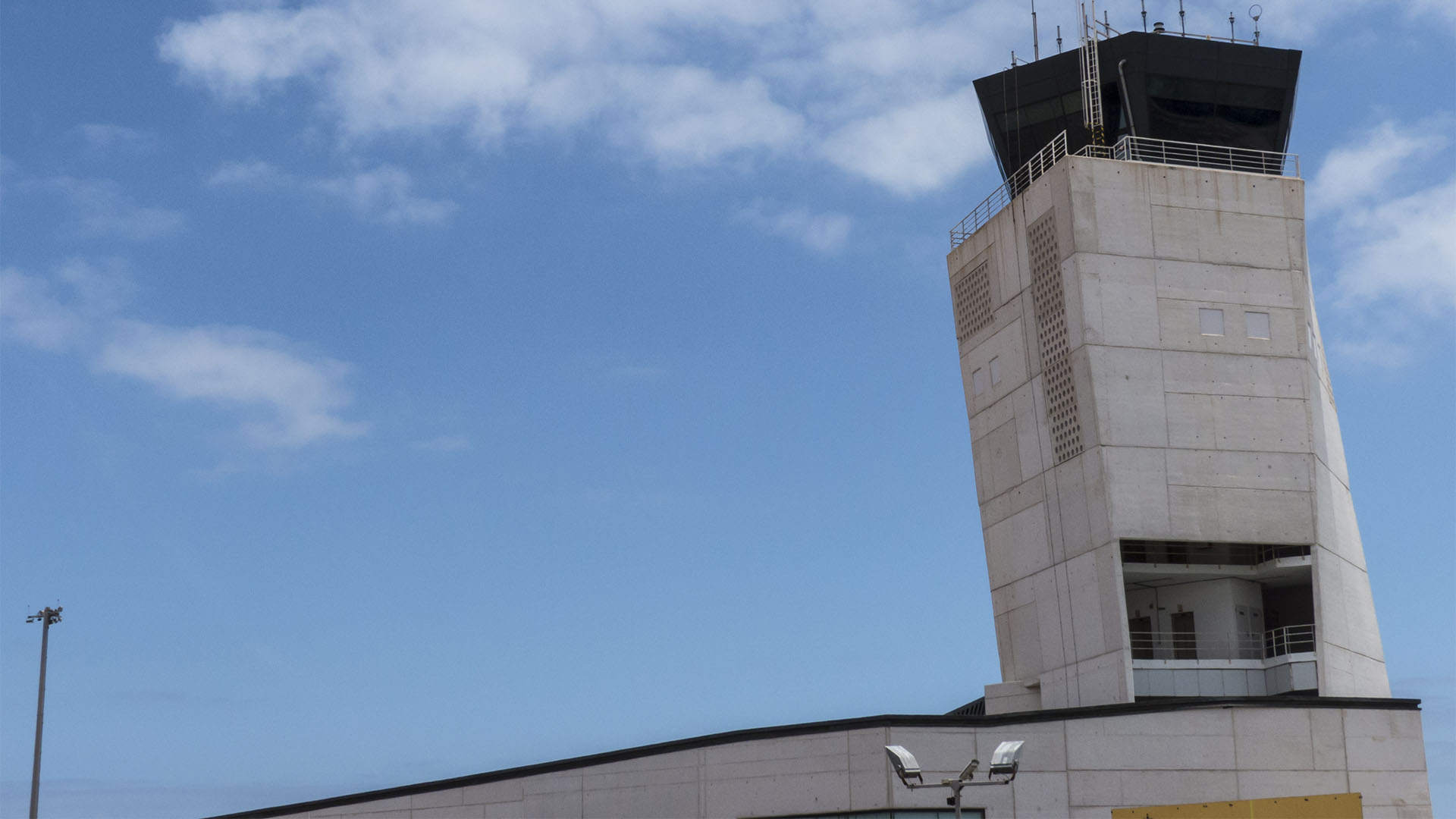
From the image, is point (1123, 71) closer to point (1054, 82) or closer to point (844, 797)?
point (1054, 82)

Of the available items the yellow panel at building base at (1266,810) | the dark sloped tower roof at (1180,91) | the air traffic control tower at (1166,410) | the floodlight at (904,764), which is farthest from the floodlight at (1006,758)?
the dark sloped tower roof at (1180,91)

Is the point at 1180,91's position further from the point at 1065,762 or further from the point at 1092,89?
the point at 1065,762

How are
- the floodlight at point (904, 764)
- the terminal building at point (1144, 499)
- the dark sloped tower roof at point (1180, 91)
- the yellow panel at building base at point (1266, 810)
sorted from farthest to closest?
the dark sloped tower roof at point (1180, 91) → the terminal building at point (1144, 499) → the yellow panel at building base at point (1266, 810) → the floodlight at point (904, 764)

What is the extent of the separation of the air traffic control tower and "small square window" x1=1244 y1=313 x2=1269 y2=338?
0.06 m

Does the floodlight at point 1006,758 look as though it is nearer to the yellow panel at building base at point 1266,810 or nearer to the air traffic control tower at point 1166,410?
the yellow panel at building base at point 1266,810

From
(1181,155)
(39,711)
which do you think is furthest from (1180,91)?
(39,711)

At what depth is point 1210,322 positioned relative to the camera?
43.3 meters

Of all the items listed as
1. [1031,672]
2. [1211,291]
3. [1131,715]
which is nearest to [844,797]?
[1131,715]

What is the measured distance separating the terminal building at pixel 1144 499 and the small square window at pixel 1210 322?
5 cm

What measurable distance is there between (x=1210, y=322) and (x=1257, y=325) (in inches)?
57.3

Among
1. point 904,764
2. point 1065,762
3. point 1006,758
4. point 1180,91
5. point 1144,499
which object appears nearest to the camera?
point 1006,758

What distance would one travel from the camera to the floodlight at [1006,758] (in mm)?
26922

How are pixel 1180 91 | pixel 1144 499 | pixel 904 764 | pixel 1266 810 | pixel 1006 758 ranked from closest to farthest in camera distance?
pixel 1006 758
pixel 904 764
pixel 1266 810
pixel 1144 499
pixel 1180 91

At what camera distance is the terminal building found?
115 ft
